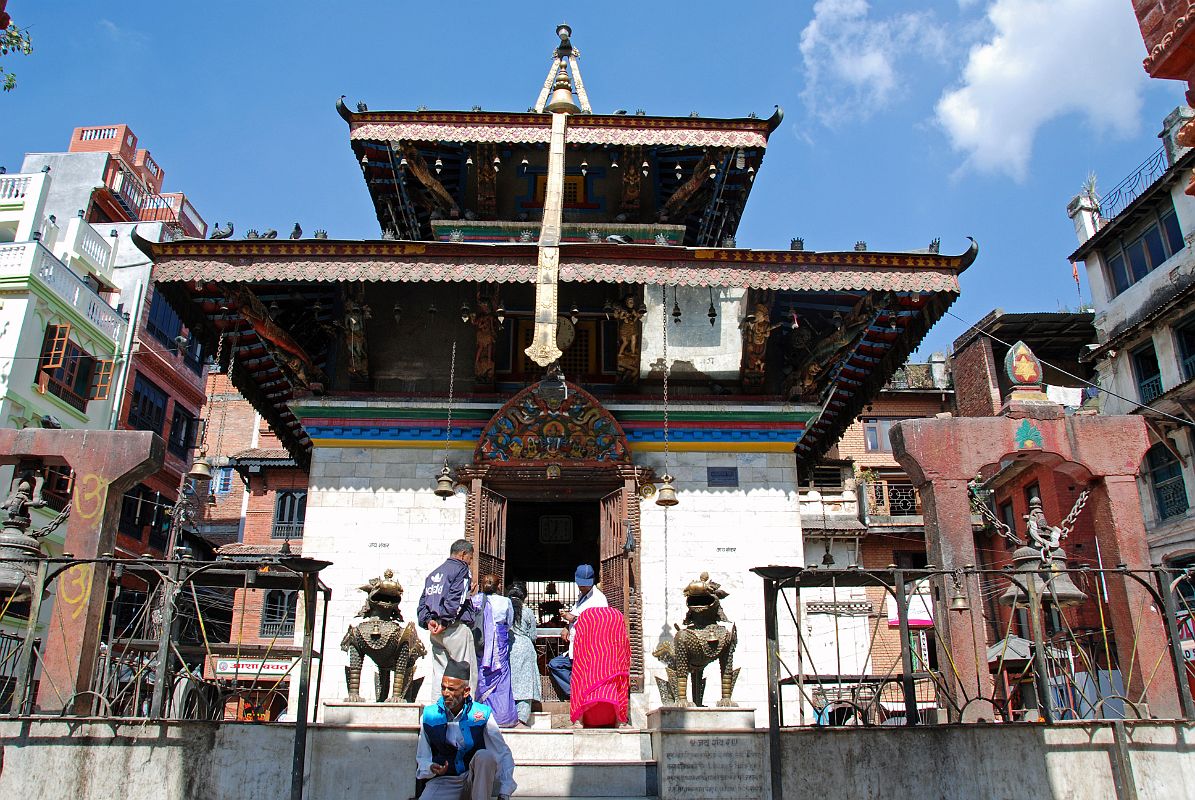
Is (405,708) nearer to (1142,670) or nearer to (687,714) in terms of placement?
(687,714)

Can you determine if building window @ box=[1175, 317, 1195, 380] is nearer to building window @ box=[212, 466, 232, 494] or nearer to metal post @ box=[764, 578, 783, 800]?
metal post @ box=[764, 578, 783, 800]

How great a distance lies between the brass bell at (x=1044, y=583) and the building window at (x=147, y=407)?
3103 cm

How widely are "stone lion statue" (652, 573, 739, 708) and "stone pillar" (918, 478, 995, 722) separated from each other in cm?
→ 236

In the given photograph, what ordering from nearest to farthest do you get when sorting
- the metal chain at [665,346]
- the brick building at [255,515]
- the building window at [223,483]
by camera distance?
the metal chain at [665,346] < the brick building at [255,515] < the building window at [223,483]

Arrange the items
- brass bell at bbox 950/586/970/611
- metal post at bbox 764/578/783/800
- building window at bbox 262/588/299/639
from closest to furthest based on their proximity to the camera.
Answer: metal post at bbox 764/578/783/800, brass bell at bbox 950/586/970/611, building window at bbox 262/588/299/639

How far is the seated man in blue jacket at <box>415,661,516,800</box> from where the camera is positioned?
6.60m

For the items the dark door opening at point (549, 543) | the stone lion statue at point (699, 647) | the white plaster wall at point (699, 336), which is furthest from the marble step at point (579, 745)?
the dark door opening at point (549, 543)

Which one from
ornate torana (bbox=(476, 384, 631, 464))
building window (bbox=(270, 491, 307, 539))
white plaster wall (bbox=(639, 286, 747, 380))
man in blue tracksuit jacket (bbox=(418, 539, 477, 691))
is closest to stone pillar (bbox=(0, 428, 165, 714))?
man in blue tracksuit jacket (bbox=(418, 539, 477, 691))

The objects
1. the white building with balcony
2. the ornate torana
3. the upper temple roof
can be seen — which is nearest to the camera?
the ornate torana

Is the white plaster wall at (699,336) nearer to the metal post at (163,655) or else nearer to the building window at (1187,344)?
the metal post at (163,655)

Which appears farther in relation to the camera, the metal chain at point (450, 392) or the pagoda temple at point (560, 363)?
the metal chain at point (450, 392)

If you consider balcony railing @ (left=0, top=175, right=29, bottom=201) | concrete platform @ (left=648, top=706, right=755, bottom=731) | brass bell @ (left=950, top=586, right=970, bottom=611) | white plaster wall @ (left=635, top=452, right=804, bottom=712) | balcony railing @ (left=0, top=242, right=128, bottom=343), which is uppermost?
balcony railing @ (left=0, top=175, right=29, bottom=201)

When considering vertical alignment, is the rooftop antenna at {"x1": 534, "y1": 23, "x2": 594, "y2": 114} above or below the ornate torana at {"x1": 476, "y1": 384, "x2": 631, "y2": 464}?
above

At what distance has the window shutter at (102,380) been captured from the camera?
31.5 meters
